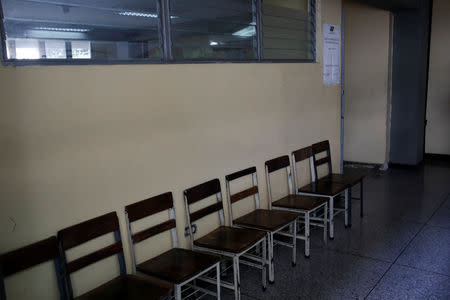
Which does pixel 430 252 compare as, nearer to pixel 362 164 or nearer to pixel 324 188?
pixel 324 188

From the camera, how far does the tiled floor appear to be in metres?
2.94

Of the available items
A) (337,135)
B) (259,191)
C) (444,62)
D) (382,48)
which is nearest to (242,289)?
(259,191)

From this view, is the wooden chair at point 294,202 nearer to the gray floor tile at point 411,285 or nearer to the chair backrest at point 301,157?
the chair backrest at point 301,157

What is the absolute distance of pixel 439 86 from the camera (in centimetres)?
679

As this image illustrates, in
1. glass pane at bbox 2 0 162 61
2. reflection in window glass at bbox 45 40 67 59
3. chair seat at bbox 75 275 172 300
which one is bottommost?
chair seat at bbox 75 275 172 300

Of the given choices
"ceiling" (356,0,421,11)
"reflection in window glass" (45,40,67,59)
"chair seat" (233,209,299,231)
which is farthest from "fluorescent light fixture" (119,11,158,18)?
"ceiling" (356,0,421,11)

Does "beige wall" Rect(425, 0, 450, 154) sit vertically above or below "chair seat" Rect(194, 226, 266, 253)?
above

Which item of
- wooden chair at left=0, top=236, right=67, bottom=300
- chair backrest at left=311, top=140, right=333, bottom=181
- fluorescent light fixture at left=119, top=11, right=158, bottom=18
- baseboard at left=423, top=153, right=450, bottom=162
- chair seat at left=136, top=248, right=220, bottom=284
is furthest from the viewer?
baseboard at left=423, top=153, right=450, bottom=162

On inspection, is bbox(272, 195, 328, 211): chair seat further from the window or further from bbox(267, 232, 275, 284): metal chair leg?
the window

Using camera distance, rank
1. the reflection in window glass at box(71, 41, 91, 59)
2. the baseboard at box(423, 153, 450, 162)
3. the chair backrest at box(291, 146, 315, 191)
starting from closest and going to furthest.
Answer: the reflection in window glass at box(71, 41, 91, 59) → the chair backrest at box(291, 146, 315, 191) → the baseboard at box(423, 153, 450, 162)

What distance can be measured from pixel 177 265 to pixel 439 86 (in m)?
6.02

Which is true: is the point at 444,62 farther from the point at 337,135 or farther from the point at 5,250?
the point at 5,250

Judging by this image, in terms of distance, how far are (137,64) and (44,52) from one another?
56 centimetres

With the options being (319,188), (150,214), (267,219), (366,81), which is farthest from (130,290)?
(366,81)
